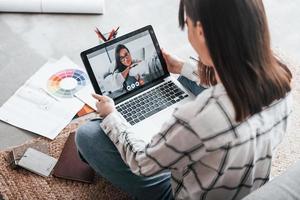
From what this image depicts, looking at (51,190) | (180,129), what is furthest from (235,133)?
(51,190)

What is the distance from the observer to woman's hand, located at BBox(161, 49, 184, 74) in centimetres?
140

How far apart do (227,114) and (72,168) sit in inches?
31.8

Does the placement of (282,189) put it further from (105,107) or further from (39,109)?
(39,109)

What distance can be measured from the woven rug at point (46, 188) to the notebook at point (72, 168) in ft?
0.06

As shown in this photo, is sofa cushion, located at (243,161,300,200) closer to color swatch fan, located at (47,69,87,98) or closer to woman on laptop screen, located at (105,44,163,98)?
woman on laptop screen, located at (105,44,163,98)

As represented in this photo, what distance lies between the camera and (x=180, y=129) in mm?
904

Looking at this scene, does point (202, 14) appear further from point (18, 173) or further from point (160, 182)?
point (18, 173)

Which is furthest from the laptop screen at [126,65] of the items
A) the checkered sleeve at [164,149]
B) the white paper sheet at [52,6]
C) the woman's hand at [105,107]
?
the white paper sheet at [52,6]

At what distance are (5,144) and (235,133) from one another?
101cm

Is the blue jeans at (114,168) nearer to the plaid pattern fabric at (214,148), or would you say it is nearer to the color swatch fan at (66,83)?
the plaid pattern fabric at (214,148)

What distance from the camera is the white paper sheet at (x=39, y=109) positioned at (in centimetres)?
164

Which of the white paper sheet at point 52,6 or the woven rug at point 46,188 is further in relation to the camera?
the white paper sheet at point 52,6

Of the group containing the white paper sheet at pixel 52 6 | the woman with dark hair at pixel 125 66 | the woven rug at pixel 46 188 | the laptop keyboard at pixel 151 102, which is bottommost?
the woven rug at pixel 46 188

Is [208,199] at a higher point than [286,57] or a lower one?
higher
